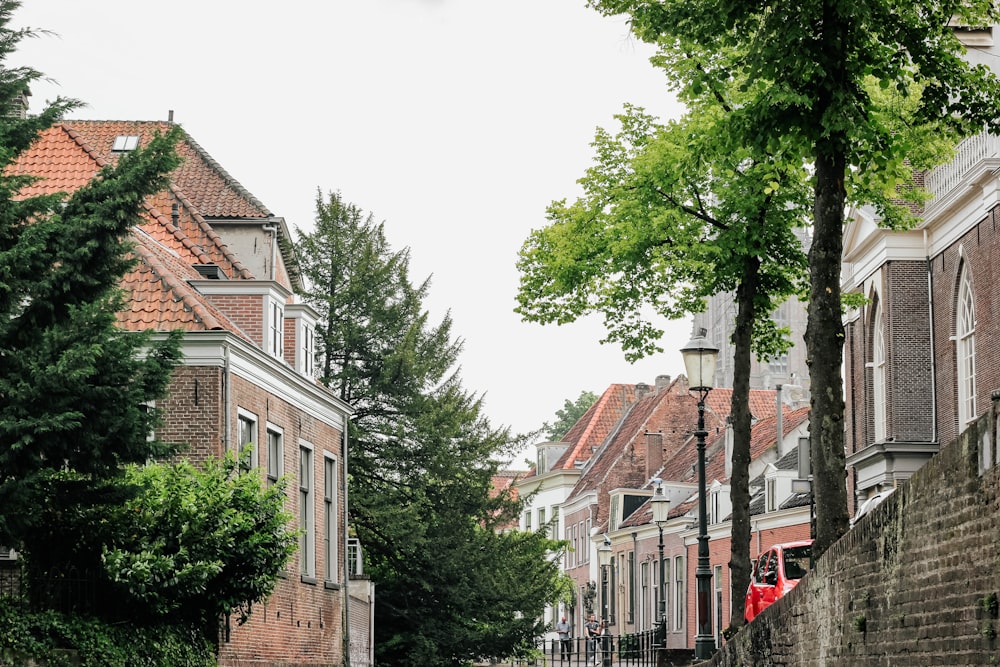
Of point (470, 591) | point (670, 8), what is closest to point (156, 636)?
point (670, 8)

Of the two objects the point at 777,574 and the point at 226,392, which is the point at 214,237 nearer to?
the point at 226,392

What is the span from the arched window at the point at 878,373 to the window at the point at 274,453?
15097mm

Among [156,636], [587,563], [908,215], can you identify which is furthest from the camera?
[587,563]

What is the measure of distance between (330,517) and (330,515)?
0.14ft

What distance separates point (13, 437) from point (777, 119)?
9166 millimetres

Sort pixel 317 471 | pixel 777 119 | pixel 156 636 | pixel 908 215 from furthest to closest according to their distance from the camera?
pixel 317 471
pixel 908 215
pixel 156 636
pixel 777 119

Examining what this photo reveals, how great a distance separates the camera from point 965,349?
106ft

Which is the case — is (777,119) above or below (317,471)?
above

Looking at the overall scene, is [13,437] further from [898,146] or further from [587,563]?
[587,563]

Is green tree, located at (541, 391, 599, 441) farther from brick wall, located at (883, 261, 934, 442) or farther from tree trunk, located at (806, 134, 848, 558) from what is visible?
tree trunk, located at (806, 134, 848, 558)

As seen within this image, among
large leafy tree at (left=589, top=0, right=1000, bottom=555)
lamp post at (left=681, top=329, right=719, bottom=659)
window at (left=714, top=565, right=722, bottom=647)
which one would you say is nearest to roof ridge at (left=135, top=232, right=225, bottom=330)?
lamp post at (left=681, top=329, right=719, bottom=659)

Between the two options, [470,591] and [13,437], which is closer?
[13,437]

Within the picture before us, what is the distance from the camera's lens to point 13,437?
56.3 ft

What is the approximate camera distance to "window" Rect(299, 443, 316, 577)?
101 feet
